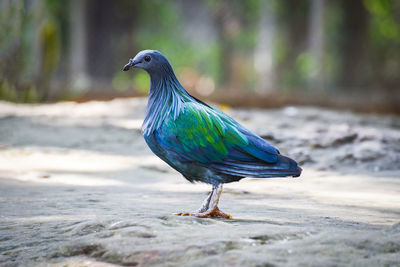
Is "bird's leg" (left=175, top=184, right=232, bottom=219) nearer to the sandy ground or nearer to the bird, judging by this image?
the bird

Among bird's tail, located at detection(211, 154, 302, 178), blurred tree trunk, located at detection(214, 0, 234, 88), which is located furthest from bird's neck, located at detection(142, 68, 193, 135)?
blurred tree trunk, located at detection(214, 0, 234, 88)

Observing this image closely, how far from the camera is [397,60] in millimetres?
26422

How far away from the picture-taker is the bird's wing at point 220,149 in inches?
146

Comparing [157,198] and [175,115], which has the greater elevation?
[175,115]

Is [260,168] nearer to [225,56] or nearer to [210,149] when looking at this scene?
[210,149]

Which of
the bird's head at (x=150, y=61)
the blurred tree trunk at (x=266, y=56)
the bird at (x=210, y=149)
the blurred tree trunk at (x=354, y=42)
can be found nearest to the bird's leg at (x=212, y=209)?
the bird at (x=210, y=149)

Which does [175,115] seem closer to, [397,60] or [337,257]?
[337,257]

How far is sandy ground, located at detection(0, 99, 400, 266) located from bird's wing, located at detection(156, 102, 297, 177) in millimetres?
343

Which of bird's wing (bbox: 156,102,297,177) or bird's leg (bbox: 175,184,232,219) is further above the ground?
bird's wing (bbox: 156,102,297,177)

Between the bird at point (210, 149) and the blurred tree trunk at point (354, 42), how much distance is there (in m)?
22.5

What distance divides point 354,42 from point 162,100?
76.0ft

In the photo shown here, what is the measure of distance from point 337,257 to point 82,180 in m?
3.47

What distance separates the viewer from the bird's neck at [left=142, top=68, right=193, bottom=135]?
12.7 feet

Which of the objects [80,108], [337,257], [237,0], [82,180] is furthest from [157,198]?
[237,0]
